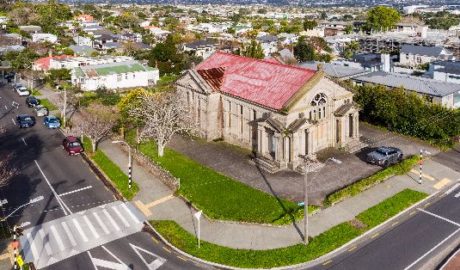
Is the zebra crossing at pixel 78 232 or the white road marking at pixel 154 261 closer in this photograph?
the white road marking at pixel 154 261

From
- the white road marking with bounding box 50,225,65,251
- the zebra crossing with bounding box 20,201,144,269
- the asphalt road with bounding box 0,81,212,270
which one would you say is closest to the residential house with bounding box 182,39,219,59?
the asphalt road with bounding box 0,81,212,270

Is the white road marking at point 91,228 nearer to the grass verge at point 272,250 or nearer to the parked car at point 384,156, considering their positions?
the grass verge at point 272,250

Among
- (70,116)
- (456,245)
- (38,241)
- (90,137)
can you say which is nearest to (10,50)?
(70,116)

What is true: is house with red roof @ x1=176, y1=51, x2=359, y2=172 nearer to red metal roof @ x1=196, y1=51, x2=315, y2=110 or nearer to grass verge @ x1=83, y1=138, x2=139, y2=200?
red metal roof @ x1=196, y1=51, x2=315, y2=110

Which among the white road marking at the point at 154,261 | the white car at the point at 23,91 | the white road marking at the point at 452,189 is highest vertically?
the white car at the point at 23,91

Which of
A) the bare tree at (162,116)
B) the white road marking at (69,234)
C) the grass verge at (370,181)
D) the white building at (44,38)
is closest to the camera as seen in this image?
the white road marking at (69,234)

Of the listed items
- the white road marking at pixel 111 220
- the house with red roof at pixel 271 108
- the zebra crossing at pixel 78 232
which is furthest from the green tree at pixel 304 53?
the white road marking at pixel 111 220

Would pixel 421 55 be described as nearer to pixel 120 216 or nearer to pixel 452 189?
pixel 452 189
